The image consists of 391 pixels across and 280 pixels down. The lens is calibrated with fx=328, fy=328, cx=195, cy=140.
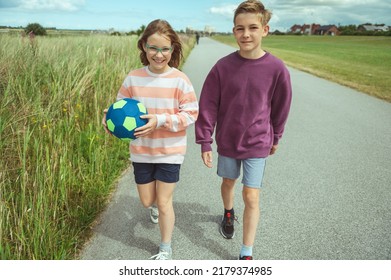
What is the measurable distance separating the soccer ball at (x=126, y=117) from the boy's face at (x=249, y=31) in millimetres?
764

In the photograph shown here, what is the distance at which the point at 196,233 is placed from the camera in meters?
2.74

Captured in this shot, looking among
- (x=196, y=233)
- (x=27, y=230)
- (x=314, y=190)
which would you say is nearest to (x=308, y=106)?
(x=314, y=190)

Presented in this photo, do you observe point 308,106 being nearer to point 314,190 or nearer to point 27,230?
point 314,190

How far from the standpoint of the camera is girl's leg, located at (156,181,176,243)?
7.50 ft

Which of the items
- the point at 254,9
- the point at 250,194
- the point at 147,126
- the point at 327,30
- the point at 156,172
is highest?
the point at 327,30

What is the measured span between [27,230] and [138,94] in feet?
3.76

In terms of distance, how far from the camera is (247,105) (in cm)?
221

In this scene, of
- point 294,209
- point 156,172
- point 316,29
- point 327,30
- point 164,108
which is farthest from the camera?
point 316,29

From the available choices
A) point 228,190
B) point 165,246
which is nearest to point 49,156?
point 165,246

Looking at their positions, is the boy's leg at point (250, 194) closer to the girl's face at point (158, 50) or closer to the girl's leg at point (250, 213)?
the girl's leg at point (250, 213)

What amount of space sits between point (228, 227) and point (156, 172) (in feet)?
2.77

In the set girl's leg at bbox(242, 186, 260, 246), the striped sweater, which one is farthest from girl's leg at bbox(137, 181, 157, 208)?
girl's leg at bbox(242, 186, 260, 246)

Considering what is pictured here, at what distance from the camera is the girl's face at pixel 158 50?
2.07 m

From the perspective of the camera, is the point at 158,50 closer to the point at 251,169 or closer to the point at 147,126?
the point at 147,126
